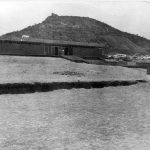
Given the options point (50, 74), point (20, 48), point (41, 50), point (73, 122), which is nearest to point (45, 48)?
point (41, 50)

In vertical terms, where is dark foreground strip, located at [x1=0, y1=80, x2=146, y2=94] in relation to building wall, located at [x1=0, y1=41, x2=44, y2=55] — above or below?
below

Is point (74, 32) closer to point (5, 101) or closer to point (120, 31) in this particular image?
point (120, 31)

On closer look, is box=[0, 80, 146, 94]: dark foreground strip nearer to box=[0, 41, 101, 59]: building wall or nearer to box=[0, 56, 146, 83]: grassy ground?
box=[0, 56, 146, 83]: grassy ground

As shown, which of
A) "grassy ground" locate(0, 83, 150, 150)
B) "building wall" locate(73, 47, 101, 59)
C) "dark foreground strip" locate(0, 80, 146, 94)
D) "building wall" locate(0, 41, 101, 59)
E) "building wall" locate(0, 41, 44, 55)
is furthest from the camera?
"building wall" locate(73, 47, 101, 59)

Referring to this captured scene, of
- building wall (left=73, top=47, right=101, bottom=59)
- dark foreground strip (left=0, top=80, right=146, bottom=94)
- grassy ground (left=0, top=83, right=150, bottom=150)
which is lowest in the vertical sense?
grassy ground (left=0, top=83, right=150, bottom=150)

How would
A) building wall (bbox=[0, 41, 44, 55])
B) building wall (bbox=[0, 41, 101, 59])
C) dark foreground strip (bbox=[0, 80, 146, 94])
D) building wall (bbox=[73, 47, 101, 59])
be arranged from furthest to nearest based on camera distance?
building wall (bbox=[73, 47, 101, 59]) → building wall (bbox=[0, 41, 101, 59]) → building wall (bbox=[0, 41, 44, 55]) → dark foreground strip (bbox=[0, 80, 146, 94])

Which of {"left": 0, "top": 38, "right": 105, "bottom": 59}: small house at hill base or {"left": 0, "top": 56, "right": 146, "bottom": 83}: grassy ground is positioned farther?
{"left": 0, "top": 38, "right": 105, "bottom": 59}: small house at hill base

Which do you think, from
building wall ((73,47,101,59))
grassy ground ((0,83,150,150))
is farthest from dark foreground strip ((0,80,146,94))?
building wall ((73,47,101,59))
